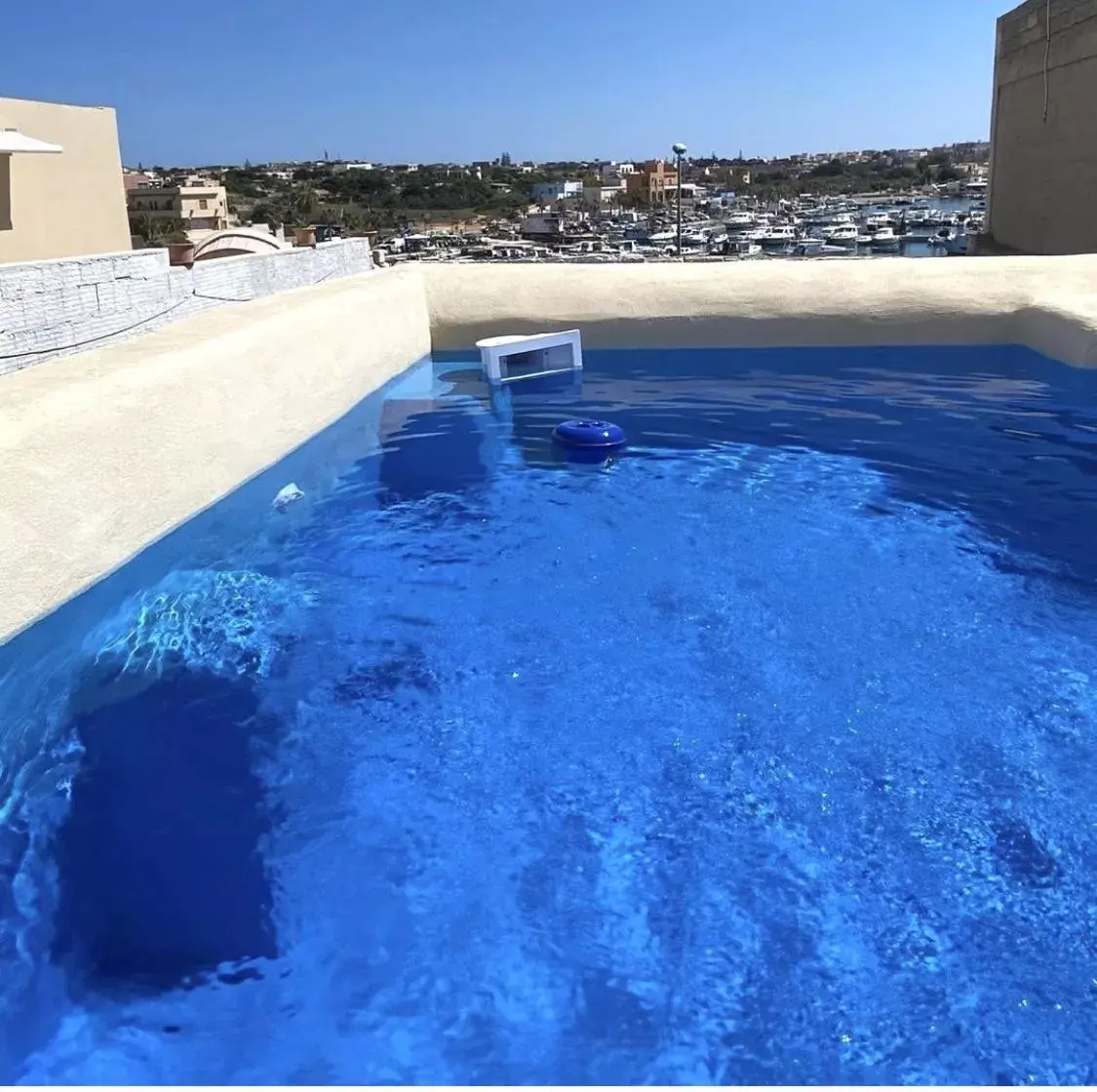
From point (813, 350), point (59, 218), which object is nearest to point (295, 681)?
point (813, 350)

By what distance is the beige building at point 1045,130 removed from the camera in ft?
68.4

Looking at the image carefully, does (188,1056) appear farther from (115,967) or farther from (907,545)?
(907,545)

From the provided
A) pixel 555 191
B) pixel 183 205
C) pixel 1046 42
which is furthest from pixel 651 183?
pixel 1046 42

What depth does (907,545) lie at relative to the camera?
26.8 feet


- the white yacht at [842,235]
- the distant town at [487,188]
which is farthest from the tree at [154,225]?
the white yacht at [842,235]

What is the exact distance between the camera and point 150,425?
824 centimetres

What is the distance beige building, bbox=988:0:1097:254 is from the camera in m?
20.8

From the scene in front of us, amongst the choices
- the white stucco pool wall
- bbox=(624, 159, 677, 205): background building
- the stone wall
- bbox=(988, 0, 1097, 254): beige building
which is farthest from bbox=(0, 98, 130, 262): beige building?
bbox=(624, 159, 677, 205): background building

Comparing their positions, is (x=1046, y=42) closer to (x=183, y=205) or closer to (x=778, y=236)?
(x=183, y=205)

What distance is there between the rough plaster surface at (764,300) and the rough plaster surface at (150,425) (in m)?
2.68

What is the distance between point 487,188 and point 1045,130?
369ft

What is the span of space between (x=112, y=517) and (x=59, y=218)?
9.95 metres

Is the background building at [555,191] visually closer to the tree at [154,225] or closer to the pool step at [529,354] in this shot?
the tree at [154,225]

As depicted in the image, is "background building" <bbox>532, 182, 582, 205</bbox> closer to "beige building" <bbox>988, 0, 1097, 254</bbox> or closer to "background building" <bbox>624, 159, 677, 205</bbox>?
"background building" <bbox>624, 159, 677, 205</bbox>
